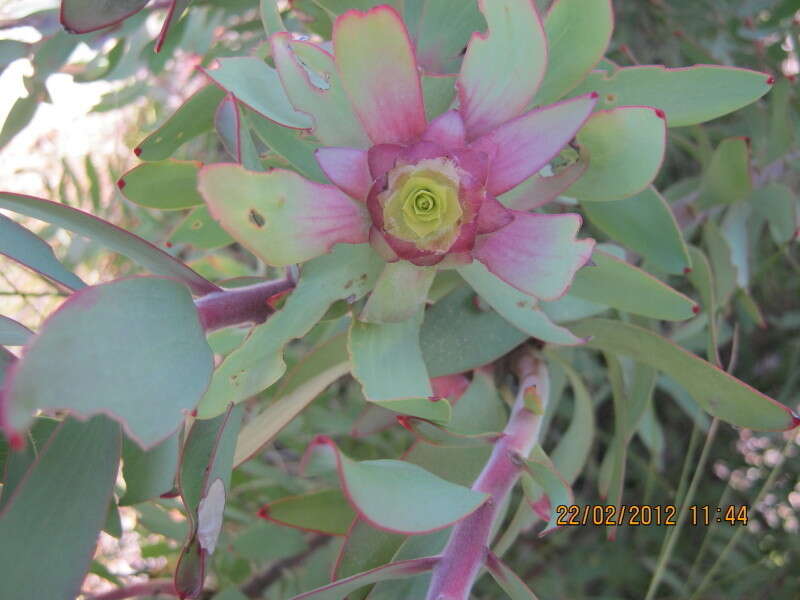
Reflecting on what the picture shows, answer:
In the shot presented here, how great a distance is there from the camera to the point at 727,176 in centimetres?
68

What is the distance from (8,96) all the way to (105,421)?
49 centimetres

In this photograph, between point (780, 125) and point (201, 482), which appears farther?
point (780, 125)

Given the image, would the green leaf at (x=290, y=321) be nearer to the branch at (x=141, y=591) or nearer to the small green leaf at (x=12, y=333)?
the small green leaf at (x=12, y=333)

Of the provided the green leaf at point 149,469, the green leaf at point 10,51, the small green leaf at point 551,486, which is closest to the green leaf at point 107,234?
the green leaf at point 149,469

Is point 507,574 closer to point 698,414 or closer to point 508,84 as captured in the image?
point 508,84

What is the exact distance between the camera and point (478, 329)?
538 mm

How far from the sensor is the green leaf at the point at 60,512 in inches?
13.4

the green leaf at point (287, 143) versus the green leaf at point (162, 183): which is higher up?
the green leaf at point (287, 143)

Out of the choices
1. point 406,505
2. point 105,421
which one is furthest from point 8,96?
point 406,505

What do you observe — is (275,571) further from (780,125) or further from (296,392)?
(780,125)

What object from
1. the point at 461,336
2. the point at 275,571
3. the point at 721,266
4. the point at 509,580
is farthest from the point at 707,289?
the point at 275,571

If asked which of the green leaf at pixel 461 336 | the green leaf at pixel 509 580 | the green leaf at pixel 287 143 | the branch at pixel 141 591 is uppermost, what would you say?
the green leaf at pixel 287 143

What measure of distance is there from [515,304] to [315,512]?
229 mm

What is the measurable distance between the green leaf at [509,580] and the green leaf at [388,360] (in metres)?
0.11
